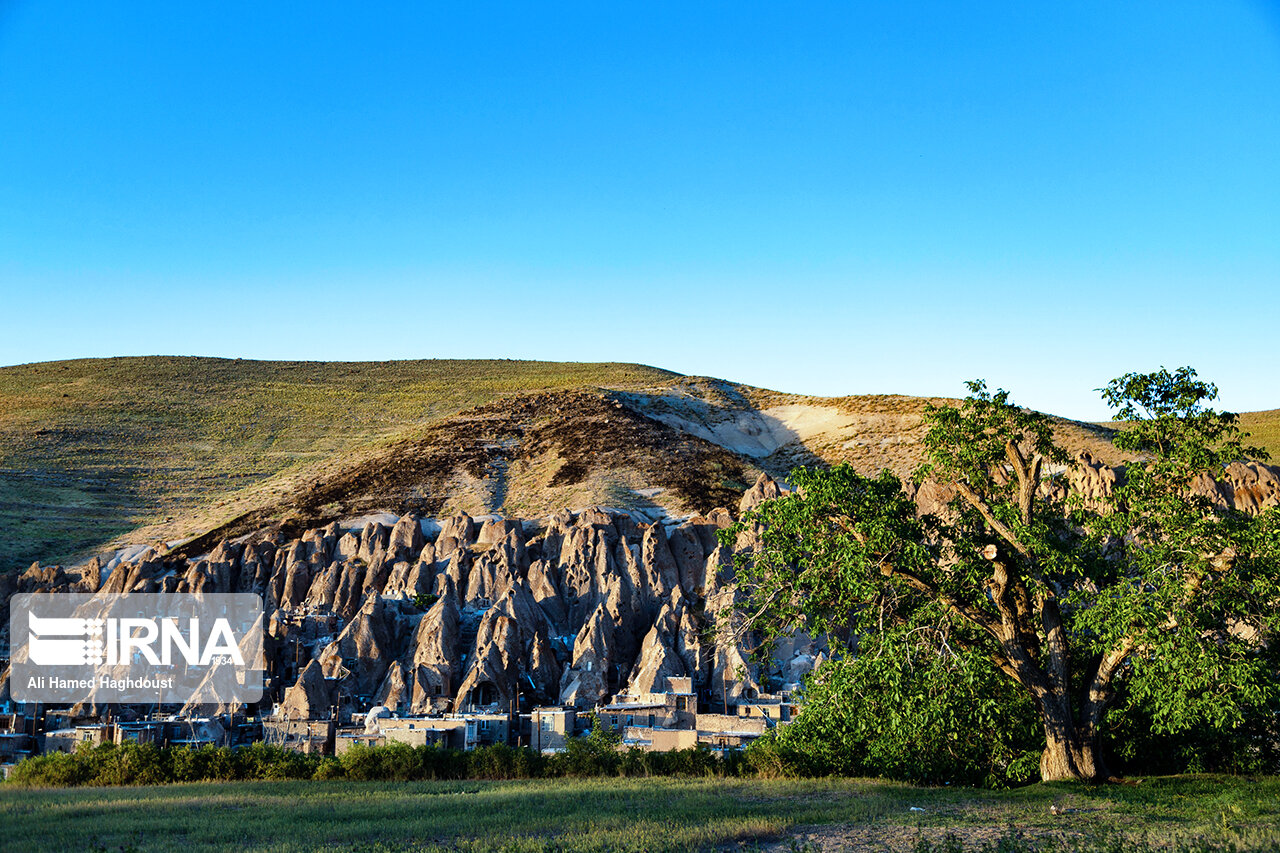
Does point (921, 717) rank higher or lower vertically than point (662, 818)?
higher

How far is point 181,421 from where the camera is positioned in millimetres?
119250

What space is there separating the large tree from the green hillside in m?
66.1

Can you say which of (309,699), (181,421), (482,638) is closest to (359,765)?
(309,699)

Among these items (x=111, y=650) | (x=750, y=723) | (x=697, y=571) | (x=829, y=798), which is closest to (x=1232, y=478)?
(x=697, y=571)

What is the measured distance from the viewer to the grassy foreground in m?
14.4

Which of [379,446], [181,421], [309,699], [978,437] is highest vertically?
[181,421]

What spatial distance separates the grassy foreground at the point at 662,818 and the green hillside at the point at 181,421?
197 ft

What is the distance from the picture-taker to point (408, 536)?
57.4 m

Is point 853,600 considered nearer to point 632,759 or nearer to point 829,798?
point 829,798

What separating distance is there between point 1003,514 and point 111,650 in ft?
142

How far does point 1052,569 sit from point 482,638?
2833cm

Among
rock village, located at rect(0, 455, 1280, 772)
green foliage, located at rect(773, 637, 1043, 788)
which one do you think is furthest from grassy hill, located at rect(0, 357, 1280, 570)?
green foliage, located at rect(773, 637, 1043, 788)

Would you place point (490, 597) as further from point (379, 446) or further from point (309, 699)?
point (379, 446)

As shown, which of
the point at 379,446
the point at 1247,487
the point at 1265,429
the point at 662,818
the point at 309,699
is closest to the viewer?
the point at 662,818
